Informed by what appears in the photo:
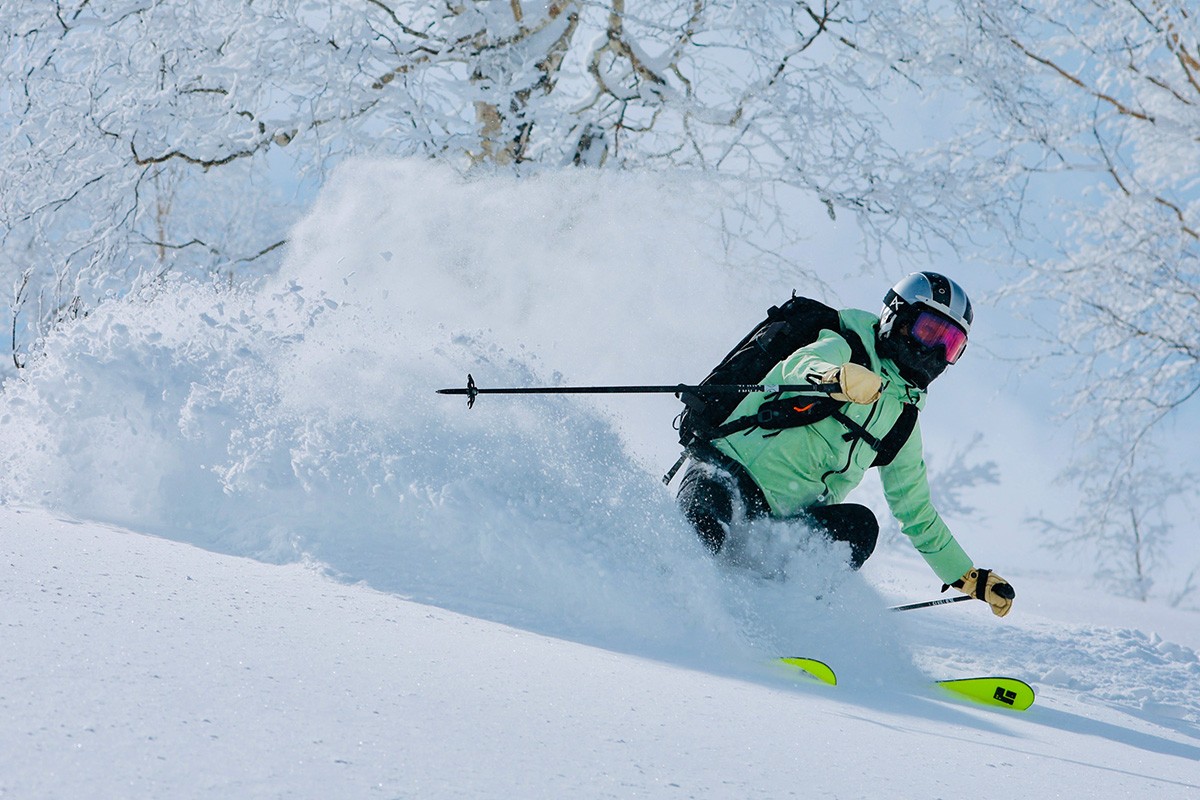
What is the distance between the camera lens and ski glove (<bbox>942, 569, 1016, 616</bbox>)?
13.3 feet

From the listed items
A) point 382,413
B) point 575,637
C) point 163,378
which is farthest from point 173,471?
point 575,637

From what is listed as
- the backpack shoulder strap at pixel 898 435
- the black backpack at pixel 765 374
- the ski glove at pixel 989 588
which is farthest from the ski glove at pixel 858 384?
the ski glove at pixel 989 588

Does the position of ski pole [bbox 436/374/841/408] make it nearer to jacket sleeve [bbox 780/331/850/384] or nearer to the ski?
jacket sleeve [bbox 780/331/850/384]

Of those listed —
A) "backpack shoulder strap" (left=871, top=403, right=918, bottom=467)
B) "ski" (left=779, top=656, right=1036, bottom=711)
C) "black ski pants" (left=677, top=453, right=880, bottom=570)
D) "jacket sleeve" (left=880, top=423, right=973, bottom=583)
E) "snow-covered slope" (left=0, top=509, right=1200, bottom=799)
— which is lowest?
"snow-covered slope" (left=0, top=509, right=1200, bottom=799)

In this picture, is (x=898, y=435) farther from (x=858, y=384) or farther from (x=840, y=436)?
(x=858, y=384)

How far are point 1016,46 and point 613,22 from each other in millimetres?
3658

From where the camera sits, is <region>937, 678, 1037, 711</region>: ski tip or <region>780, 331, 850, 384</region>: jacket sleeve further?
<region>780, 331, 850, 384</region>: jacket sleeve

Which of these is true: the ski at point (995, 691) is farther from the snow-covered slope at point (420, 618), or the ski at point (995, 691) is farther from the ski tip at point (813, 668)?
the ski tip at point (813, 668)

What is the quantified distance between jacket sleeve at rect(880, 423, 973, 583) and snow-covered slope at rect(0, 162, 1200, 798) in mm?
324

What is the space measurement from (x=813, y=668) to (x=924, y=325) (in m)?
1.47

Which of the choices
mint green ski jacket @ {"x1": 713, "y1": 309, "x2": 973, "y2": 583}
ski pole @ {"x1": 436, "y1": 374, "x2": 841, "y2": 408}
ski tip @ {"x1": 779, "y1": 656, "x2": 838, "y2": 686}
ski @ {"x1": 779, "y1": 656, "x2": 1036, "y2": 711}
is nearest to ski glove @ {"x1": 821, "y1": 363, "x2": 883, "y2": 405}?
ski pole @ {"x1": 436, "y1": 374, "x2": 841, "y2": 408}

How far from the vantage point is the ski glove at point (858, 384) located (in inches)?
135

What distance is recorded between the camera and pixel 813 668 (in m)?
Result: 3.04

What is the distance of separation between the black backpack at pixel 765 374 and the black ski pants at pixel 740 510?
0.71ft
